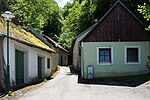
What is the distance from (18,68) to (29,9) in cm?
2110

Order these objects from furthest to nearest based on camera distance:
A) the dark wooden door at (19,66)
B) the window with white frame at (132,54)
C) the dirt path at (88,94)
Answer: the window with white frame at (132,54), the dark wooden door at (19,66), the dirt path at (88,94)

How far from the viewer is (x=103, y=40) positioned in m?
25.2

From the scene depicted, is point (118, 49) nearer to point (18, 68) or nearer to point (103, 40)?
point (103, 40)

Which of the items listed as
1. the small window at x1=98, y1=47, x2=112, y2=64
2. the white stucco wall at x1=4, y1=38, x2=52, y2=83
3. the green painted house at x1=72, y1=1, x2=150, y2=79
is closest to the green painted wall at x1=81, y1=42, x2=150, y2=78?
the green painted house at x1=72, y1=1, x2=150, y2=79

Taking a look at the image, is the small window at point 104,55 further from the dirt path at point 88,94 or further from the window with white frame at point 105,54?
the dirt path at point 88,94

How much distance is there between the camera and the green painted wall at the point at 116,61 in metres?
25.2

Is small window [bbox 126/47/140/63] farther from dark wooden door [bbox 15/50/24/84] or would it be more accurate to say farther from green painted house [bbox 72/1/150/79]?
dark wooden door [bbox 15/50/24/84]

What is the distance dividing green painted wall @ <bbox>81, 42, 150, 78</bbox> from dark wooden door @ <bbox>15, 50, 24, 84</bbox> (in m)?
6.59

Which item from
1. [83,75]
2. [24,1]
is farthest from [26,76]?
[24,1]

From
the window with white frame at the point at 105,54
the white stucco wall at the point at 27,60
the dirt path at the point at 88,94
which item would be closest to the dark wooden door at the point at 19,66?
the white stucco wall at the point at 27,60

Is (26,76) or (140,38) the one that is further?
(140,38)

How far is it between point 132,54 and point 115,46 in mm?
1663

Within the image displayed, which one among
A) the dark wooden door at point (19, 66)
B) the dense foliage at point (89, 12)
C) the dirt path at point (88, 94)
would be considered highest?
the dense foliage at point (89, 12)

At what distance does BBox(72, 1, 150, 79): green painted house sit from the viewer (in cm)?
2517
